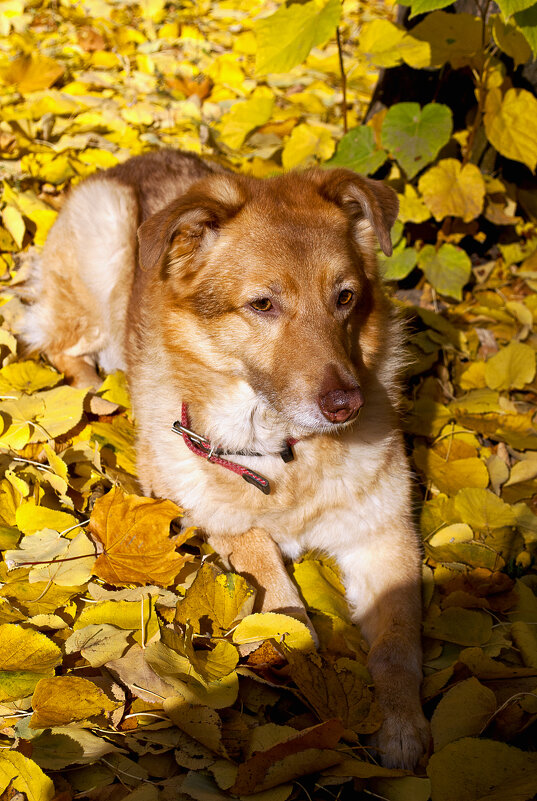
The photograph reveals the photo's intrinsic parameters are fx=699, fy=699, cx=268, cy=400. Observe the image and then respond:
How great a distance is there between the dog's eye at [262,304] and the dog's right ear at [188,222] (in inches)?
15.5

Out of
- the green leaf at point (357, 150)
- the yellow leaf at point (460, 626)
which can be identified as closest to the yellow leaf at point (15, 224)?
the green leaf at point (357, 150)

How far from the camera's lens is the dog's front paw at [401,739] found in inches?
97.4

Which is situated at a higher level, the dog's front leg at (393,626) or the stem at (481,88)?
the stem at (481,88)

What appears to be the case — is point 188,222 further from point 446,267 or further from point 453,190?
point 446,267

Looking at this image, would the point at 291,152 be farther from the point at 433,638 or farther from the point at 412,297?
the point at 433,638

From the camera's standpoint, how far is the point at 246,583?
289 cm

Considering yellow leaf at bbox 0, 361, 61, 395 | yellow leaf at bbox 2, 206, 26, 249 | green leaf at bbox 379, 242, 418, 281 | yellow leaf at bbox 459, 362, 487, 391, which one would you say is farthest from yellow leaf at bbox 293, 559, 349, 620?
yellow leaf at bbox 2, 206, 26, 249

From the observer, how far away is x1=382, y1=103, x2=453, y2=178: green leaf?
408 centimetres

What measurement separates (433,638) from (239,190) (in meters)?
2.07

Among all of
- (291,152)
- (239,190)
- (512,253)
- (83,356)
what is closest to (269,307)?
(239,190)

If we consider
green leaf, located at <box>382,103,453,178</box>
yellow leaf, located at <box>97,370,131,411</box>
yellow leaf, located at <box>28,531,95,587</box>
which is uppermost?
green leaf, located at <box>382,103,453,178</box>

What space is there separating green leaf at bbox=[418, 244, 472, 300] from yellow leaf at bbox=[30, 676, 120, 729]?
129 inches

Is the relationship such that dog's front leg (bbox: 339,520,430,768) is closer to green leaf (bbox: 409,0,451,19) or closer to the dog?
the dog

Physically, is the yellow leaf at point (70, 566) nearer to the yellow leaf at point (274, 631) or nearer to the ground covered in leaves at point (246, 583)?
the ground covered in leaves at point (246, 583)
